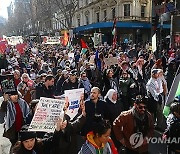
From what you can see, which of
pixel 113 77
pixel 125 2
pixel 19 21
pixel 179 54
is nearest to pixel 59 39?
pixel 179 54

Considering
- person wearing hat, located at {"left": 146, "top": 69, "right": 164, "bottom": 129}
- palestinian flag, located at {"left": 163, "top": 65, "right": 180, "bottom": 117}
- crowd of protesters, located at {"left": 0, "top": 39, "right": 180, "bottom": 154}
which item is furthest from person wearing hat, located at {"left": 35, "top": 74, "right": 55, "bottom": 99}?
palestinian flag, located at {"left": 163, "top": 65, "right": 180, "bottom": 117}

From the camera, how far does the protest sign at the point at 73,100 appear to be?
16.5ft

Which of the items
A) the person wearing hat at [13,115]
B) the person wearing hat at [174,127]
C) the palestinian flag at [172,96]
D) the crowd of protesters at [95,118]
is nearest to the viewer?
the crowd of protesters at [95,118]

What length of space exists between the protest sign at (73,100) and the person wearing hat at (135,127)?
1081 mm

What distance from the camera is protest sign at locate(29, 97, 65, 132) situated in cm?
402

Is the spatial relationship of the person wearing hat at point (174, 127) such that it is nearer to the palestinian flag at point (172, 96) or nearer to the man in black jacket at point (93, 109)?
the palestinian flag at point (172, 96)

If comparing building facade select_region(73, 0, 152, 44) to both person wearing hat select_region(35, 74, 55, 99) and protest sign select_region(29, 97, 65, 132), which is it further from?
protest sign select_region(29, 97, 65, 132)

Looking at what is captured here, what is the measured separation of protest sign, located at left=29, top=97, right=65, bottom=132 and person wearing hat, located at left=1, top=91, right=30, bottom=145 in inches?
31.5

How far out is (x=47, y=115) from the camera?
4.09 meters

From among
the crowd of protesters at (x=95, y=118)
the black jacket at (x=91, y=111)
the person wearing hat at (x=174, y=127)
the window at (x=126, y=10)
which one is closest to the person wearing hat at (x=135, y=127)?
the crowd of protesters at (x=95, y=118)

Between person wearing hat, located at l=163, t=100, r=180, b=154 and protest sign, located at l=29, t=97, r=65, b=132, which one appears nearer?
person wearing hat, located at l=163, t=100, r=180, b=154

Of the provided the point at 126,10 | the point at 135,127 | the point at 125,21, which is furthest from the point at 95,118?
the point at 126,10

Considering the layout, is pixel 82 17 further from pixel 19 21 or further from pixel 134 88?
pixel 134 88

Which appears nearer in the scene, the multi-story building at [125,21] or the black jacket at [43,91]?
the black jacket at [43,91]
